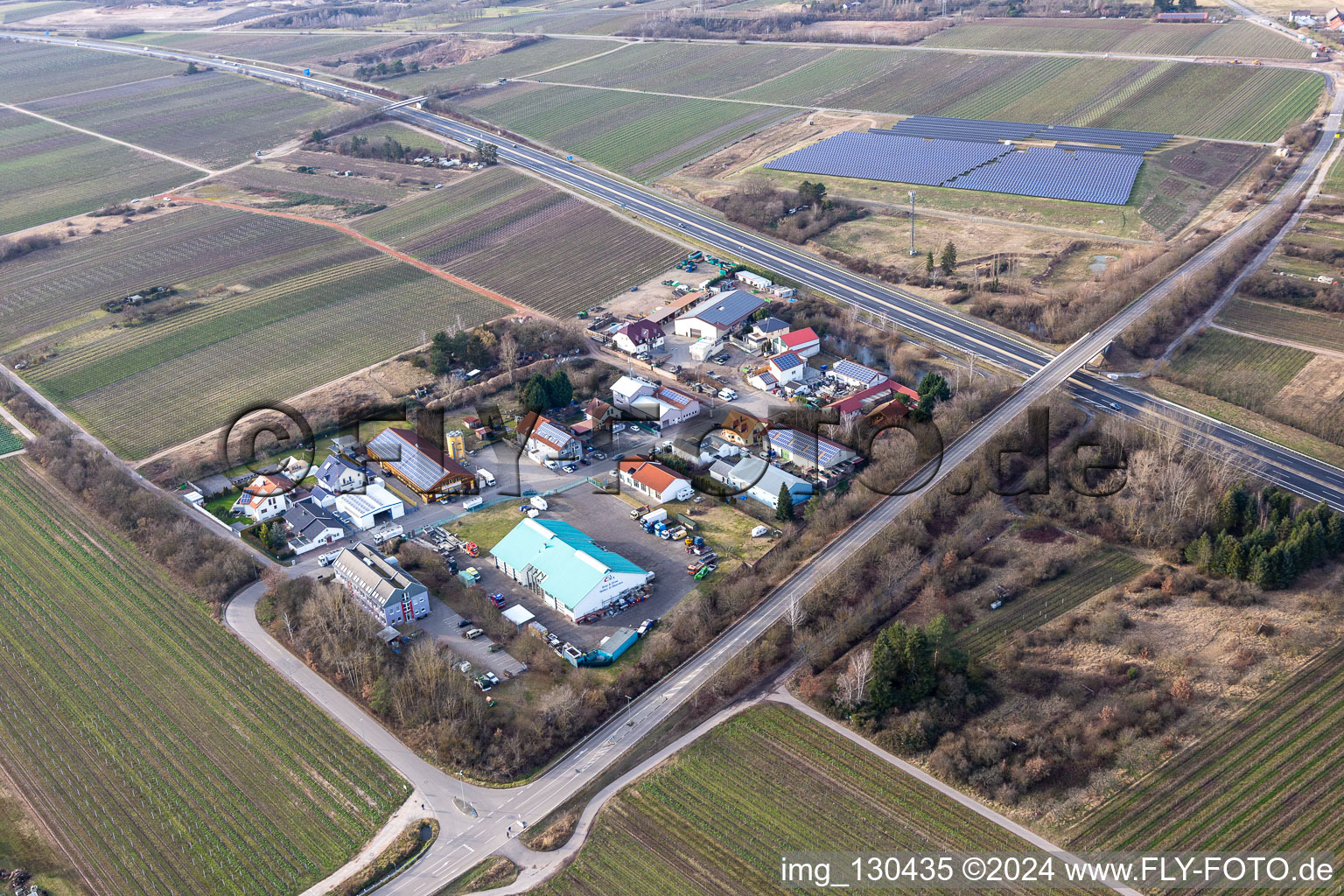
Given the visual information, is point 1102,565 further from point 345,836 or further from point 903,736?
point 345,836

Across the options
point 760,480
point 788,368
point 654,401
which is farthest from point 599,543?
point 788,368

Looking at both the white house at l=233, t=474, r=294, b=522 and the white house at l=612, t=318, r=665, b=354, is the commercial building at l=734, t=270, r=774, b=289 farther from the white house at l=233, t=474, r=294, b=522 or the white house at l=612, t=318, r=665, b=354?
the white house at l=233, t=474, r=294, b=522

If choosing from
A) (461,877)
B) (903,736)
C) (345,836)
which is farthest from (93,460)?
(903,736)

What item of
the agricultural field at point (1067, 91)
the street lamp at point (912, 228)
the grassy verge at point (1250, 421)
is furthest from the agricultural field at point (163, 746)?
the agricultural field at point (1067, 91)

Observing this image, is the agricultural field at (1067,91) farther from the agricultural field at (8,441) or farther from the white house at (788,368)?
the agricultural field at (8,441)

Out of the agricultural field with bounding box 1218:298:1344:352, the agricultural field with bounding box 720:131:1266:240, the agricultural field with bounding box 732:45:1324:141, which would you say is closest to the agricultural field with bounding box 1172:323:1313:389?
the agricultural field with bounding box 1218:298:1344:352

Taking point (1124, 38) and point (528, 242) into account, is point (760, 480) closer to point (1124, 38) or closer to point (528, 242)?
point (528, 242)
